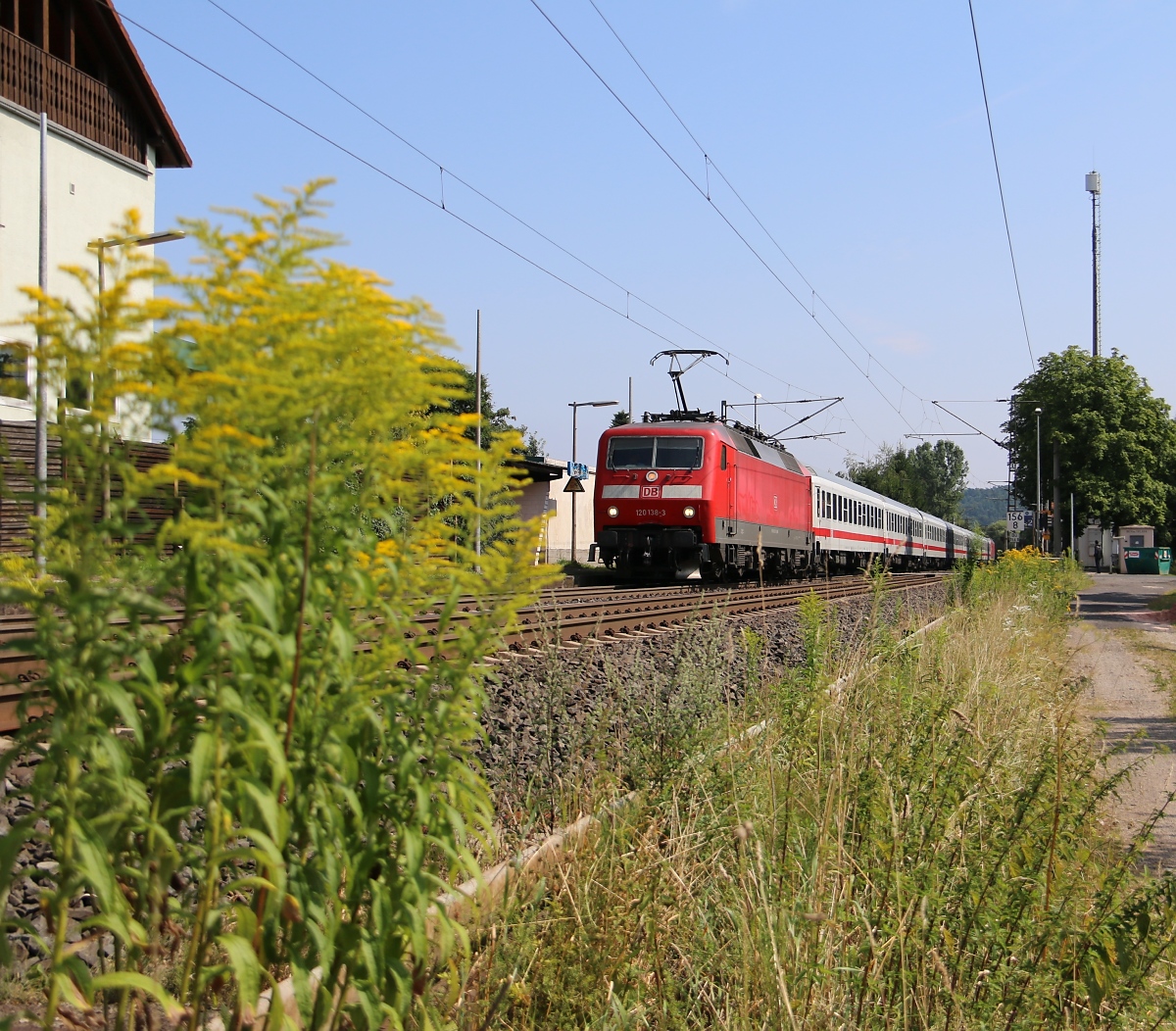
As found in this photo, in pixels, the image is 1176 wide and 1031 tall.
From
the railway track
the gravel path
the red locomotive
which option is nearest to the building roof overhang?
the red locomotive

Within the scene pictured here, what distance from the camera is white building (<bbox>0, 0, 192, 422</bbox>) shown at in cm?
2114

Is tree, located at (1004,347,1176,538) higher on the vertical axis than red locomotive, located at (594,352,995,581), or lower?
higher

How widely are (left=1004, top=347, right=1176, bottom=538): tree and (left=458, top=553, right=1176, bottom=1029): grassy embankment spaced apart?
54.3 m

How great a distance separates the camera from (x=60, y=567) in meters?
1.78

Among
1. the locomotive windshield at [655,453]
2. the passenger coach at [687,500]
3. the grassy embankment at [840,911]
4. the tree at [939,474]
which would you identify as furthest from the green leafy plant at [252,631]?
the tree at [939,474]

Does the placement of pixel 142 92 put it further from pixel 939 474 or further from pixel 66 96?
pixel 939 474

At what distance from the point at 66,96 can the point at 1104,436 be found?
48.2 m

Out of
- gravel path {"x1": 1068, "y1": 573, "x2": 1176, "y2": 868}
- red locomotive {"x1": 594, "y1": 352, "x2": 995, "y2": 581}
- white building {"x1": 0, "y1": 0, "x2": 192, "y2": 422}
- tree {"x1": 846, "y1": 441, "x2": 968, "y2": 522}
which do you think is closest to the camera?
gravel path {"x1": 1068, "y1": 573, "x2": 1176, "y2": 868}

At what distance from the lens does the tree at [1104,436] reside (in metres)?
54.4

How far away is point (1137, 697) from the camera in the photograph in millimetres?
11953

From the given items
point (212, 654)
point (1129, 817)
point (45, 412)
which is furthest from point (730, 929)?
point (1129, 817)

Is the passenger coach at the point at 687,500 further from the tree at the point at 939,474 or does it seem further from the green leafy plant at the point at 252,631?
the tree at the point at 939,474

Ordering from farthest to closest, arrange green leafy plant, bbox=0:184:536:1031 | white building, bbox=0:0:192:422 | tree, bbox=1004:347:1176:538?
tree, bbox=1004:347:1176:538 < white building, bbox=0:0:192:422 < green leafy plant, bbox=0:184:536:1031

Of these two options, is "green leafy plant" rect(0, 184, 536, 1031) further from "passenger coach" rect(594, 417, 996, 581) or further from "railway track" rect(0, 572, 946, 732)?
"passenger coach" rect(594, 417, 996, 581)
